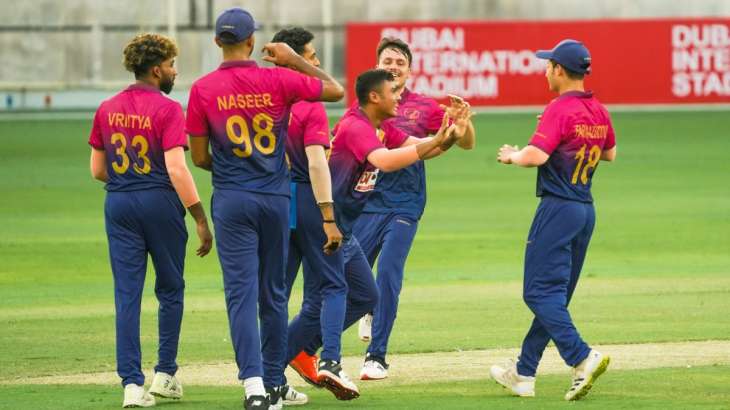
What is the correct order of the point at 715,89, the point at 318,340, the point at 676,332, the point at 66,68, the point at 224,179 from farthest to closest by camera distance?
the point at 66,68
the point at 715,89
the point at 676,332
the point at 318,340
the point at 224,179

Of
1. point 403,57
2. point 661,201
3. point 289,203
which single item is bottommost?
point 661,201

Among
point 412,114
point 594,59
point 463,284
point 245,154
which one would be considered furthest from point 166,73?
point 594,59

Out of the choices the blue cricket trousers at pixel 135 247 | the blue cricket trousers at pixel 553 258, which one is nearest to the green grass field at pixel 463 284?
the blue cricket trousers at pixel 135 247

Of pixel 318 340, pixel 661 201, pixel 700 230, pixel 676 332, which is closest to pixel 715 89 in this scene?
pixel 661 201

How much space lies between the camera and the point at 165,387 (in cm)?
938

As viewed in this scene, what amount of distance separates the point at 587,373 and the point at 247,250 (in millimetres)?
2056

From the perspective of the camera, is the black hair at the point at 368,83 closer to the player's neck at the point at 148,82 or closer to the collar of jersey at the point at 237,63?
the collar of jersey at the point at 237,63

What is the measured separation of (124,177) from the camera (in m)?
9.19

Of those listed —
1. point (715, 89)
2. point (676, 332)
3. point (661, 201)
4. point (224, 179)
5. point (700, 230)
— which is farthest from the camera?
point (715, 89)

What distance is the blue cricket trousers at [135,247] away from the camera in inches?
360

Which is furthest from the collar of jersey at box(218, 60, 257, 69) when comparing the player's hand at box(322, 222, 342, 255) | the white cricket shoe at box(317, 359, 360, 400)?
the white cricket shoe at box(317, 359, 360, 400)

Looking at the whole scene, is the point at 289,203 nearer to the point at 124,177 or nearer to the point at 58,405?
the point at 124,177

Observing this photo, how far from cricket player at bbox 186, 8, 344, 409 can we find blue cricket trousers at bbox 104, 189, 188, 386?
53 cm

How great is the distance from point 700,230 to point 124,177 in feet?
38.6
